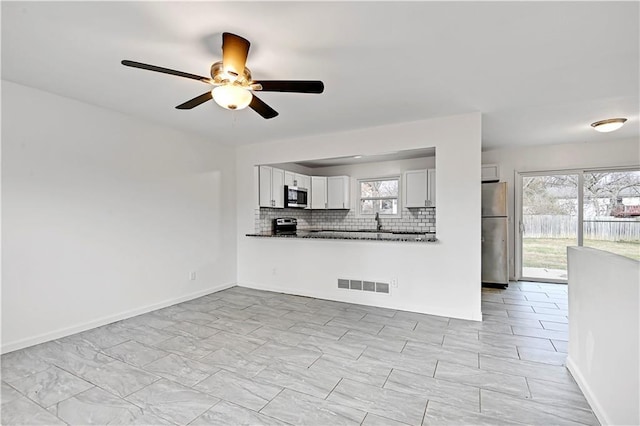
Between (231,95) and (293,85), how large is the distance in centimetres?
47

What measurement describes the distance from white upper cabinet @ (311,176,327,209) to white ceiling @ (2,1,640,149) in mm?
3026

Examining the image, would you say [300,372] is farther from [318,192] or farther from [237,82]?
[318,192]

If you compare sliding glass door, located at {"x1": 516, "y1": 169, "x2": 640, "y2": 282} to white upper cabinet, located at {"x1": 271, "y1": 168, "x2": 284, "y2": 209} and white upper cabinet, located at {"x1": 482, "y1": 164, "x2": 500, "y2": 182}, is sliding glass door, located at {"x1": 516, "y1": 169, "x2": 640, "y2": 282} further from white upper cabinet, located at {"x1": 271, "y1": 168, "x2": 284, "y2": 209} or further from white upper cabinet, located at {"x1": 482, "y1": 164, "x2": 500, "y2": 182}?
white upper cabinet, located at {"x1": 271, "y1": 168, "x2": 284, "y2": 209}

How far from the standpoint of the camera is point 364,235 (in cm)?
609

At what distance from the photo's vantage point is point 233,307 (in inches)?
165

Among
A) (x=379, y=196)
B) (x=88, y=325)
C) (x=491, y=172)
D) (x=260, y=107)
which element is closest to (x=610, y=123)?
(x=491, y=172)

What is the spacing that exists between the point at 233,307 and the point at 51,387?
208 centimetres

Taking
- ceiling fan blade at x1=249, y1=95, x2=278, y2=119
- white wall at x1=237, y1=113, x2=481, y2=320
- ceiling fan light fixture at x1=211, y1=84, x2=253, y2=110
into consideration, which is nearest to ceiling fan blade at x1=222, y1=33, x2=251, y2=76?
ceiling fan light fixture at x1=211, y1=84, x2=253, y2=110

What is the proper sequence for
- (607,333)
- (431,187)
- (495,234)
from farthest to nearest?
(431,187)
(495,234)
(607,333)

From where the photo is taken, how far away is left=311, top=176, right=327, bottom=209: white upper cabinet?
6.70 metres

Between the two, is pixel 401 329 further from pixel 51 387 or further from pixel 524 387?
pixel 51 387

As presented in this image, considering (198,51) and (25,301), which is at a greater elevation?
(198,51)

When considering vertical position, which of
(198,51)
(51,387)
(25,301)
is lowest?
(51,387)

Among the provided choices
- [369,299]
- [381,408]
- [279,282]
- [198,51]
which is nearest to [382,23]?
[198,51]
